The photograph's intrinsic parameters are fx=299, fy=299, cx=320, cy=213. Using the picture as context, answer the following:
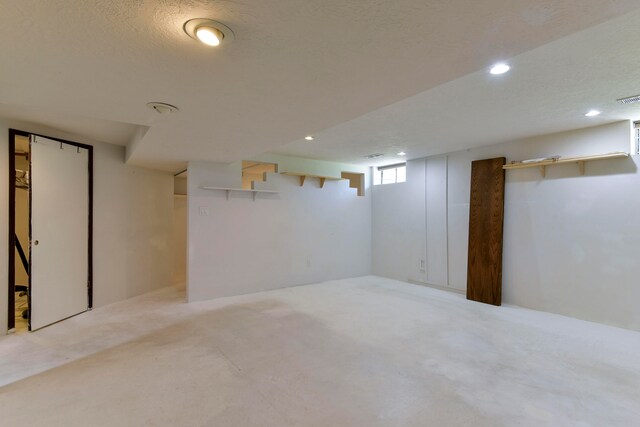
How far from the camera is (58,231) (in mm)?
3652

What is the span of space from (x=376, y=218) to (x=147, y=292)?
4.58 m

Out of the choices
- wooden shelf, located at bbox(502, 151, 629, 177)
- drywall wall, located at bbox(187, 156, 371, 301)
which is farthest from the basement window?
wooden shelf, located at bbox(502, 151, 629, 177)

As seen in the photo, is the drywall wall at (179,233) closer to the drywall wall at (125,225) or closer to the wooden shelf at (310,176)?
the drywall wall at (125,225)

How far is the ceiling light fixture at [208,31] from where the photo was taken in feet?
4.22

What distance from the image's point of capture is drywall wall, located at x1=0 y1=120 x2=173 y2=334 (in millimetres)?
4227

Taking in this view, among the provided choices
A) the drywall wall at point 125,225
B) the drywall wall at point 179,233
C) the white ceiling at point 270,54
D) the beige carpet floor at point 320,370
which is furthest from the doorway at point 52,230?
the drywall wall at point 179,233

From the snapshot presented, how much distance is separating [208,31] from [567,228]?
465 centimetres

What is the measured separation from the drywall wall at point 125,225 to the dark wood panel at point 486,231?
5293 mm

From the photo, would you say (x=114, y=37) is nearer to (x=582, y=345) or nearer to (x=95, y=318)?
(x=95, y=318)

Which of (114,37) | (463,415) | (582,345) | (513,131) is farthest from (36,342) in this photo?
(513,131)

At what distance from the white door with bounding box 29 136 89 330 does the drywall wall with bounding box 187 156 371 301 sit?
132 cm

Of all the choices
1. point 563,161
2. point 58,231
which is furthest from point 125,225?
point 563,161

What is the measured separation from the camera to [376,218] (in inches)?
257

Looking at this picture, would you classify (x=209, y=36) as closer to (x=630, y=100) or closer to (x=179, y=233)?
(x=630, y=100)
